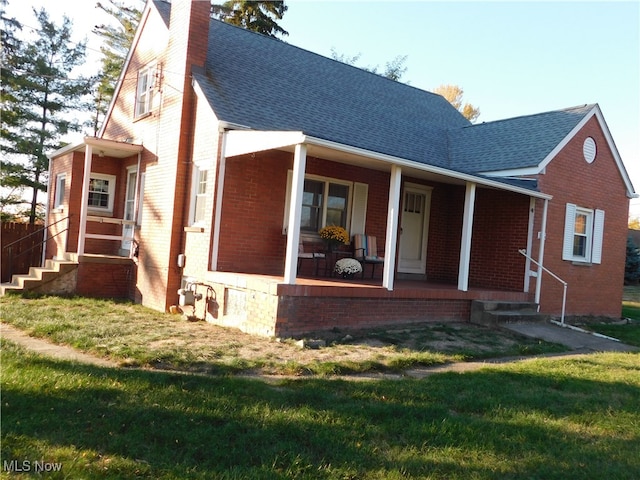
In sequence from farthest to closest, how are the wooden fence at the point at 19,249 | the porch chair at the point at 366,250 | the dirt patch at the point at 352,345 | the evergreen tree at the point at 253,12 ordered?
the evergreen tree at the point at 253,12, the wooden fence at the point at 19,249, the porch chair at the point at 366,250, the dirt patch at the point at 352,345

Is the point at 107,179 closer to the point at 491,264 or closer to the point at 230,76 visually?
the point at 230,76

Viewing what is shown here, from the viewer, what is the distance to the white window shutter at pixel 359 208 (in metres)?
12.3

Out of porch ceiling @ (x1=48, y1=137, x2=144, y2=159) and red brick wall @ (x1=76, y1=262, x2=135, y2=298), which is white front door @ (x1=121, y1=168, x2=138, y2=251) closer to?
porch ceiling @ (x1=48, y1=137, x2=144, y2=159)

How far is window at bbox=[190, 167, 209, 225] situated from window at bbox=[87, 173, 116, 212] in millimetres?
4549

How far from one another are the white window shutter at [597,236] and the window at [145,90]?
443 inches

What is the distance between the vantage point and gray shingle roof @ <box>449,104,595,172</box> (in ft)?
42.3

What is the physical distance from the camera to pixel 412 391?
5746 millimetres

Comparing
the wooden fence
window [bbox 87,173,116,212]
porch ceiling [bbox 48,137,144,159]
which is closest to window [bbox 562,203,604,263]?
porch ceiling [bbox 48,137,144,159]

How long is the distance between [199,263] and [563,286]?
27.7 feet

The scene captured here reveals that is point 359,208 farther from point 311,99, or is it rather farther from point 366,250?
point 311,99

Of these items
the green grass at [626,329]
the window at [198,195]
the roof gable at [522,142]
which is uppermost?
the roof gable at [522,142]

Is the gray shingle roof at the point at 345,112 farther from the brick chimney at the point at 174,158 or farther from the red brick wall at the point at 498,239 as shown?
the red brick wall at the point at 498,239

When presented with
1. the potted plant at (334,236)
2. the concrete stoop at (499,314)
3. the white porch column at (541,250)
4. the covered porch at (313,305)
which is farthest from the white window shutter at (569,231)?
the potted plant at (334,236)

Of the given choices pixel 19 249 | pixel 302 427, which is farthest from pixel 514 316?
pixel 19 249
